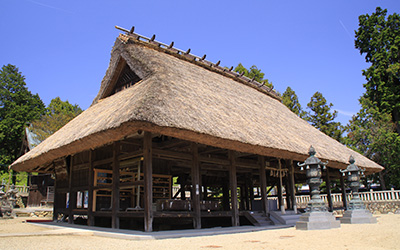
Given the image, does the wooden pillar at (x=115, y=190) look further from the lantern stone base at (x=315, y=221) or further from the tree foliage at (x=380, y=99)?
the tree foliage at (x=380, y=99)

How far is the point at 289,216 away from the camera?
1023cm

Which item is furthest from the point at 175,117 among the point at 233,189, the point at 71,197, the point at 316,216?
the point at 71,197

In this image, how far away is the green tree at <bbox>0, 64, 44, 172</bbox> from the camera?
29375mm

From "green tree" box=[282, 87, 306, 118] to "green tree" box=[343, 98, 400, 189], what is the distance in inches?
156

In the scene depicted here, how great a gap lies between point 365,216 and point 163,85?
7678 millimetres

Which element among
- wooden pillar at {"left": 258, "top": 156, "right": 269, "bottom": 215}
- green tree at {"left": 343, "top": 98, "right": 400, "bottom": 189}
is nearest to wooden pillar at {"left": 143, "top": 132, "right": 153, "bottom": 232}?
wooden pillar at {"left": 258, "top": 156, "right": 269, "bottom": 215}

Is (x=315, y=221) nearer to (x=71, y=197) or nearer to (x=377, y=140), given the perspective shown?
(x=71, y=197)

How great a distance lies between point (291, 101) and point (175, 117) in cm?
2097

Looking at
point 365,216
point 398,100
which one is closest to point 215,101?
point 365,216

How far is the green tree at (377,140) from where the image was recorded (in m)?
20.5

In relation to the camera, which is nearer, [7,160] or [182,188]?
[182,188]

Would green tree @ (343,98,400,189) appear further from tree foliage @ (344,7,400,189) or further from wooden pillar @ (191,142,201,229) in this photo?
wooden pillar @ (191,142,201,229)

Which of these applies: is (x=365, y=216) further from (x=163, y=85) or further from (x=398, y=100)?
(x=398, y=100)

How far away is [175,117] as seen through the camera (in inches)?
261
